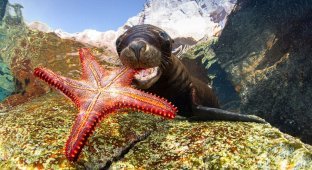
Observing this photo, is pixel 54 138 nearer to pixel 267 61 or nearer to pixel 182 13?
pixel 267 61

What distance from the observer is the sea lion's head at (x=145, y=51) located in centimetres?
366

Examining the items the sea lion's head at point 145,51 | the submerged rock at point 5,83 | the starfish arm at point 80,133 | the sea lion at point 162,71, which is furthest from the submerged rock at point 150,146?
the submerged rock at point 5,83

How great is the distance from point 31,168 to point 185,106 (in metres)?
3.21

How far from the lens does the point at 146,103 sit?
9.04 feet

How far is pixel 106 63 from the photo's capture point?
9633 millimetres

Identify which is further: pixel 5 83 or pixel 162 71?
pixel 5 83

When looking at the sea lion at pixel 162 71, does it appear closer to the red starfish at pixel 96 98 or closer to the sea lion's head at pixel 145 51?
the sea lion's head at pixel 145 51

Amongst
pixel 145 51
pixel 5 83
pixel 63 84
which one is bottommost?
A: pixel 63 84

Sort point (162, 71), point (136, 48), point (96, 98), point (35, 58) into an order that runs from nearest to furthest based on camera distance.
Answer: point (96, 98), point (136, 48), point (162, 71), point (35, 58)

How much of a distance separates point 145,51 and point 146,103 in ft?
3.65

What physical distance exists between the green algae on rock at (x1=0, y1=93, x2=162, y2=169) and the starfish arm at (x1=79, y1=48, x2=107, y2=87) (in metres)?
0.56

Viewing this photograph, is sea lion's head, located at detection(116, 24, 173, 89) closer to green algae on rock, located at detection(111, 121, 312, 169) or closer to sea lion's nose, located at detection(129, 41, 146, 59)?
sea lion's nose, located at detection(129, 41, 146, 59)

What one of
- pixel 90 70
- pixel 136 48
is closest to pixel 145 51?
pixel 136 48

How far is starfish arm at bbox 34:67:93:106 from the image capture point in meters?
2.89
